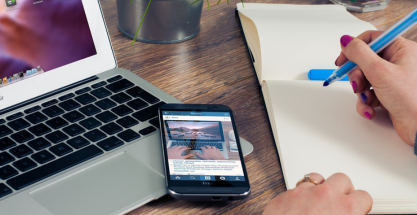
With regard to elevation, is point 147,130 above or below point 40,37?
below

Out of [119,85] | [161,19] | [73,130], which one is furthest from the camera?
[161,19]

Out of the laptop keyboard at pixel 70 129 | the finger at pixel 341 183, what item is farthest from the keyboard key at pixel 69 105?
the finger at pixel 341 183

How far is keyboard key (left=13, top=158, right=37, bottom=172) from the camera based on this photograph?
1.50 ft

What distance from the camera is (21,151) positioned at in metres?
0.48

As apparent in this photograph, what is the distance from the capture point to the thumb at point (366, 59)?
57 cm

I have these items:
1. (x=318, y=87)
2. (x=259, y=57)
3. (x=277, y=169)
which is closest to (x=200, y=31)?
(x=259, y=57)

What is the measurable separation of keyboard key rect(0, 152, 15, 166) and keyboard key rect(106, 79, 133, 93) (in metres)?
0.19

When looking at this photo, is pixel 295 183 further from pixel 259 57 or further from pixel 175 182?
pixel 259 57

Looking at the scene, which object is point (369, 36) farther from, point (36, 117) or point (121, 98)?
point (36, 117)

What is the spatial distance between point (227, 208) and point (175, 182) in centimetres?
7

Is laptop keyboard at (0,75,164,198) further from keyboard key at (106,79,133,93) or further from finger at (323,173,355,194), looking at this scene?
finger at (323,173,355,194)

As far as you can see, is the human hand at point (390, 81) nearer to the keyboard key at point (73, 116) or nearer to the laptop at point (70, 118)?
the laptop at point (70, 118)

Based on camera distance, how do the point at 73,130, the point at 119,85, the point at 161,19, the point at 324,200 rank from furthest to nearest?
the point at 161,19 < the point at 119,85 < the point at 73,130 < the point at 324,200

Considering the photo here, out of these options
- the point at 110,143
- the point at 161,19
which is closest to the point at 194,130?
the point at 110,143
